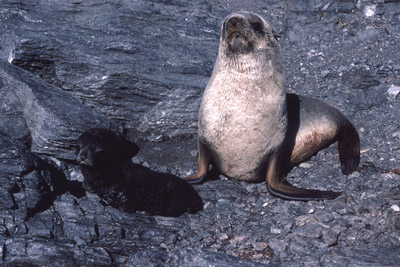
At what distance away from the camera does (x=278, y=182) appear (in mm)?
4852

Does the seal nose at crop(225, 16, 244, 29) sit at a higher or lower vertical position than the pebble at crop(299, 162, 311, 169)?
higher

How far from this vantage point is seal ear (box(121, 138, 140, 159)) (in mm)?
5279

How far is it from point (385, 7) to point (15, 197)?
6377mm

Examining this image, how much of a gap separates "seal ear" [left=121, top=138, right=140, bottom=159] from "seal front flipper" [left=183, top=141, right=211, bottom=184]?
79 cm

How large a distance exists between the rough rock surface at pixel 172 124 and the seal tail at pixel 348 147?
0.11m

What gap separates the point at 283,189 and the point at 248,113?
79 cm

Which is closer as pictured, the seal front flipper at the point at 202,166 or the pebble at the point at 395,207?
the pebble at the point at 395,207

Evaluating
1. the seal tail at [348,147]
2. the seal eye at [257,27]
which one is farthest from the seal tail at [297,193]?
the seal eye at [257,27]

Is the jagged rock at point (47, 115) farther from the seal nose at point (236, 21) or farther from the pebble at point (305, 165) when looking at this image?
the pebble at point (305, 165)

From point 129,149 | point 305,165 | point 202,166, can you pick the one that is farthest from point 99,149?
point 305,165

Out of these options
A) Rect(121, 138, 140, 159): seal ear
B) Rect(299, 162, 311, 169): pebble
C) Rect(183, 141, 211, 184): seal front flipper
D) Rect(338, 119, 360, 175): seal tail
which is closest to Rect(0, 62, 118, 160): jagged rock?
Rect(121, 138, 140, 159): seal ear

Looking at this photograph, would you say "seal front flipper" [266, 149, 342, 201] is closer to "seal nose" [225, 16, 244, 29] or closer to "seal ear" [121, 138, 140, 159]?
"seal nose" [225, 16, 244, 29]

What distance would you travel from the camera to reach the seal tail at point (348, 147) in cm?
515

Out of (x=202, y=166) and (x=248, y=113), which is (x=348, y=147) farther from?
(x=202, y=166)
